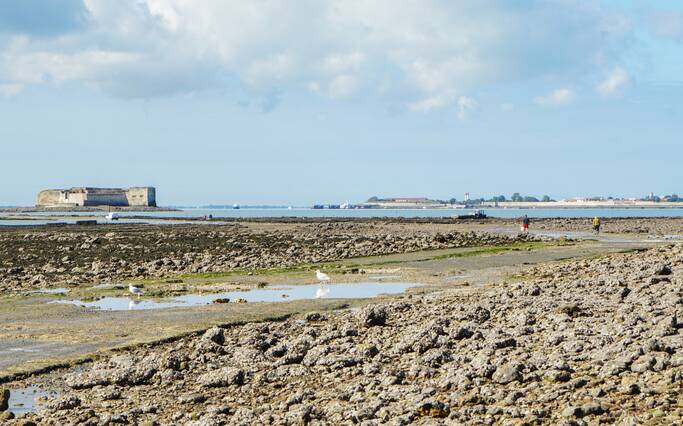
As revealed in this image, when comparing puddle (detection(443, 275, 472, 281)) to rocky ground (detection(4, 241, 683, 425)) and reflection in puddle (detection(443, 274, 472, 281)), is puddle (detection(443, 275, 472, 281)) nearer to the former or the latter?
reflection in puddle (detection(443, 274, 472, 281))

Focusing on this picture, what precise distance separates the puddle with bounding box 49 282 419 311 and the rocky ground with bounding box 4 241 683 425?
6343mm

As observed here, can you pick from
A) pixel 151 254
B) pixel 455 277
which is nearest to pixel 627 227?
pixel 151 254

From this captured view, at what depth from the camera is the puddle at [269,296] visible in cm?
2506

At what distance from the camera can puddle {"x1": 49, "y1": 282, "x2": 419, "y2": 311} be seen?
25.1 metres

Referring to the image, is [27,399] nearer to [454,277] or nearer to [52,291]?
[52,291]

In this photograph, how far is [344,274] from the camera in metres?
34.2

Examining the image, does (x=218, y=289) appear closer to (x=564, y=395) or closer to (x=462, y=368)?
(x=462, y=368)

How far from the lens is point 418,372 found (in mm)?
13336

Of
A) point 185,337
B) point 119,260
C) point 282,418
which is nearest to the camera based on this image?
point 282,418

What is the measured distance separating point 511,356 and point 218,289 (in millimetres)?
17313

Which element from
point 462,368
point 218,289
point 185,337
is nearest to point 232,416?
point 462,368

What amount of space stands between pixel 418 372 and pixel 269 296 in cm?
1405

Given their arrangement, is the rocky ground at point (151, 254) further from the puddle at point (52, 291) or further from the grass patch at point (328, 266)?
the grass patch at point (328, 266)

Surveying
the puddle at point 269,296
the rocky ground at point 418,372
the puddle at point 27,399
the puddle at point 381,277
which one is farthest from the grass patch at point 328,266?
the puddle at point 27,399
